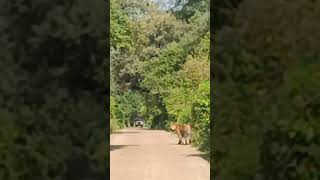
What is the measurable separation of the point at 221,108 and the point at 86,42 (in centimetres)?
106

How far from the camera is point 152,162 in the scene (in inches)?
672

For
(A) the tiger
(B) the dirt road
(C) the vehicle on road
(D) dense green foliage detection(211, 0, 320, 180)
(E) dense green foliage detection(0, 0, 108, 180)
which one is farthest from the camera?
(C) the vehicle on road

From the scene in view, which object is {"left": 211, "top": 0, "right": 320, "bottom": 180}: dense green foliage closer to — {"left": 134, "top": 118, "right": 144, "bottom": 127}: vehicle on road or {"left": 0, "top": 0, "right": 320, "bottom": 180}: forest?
{"left": 0, "top": 0, "right": 320, "bottom": 180}: forest

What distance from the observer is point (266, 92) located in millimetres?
4145

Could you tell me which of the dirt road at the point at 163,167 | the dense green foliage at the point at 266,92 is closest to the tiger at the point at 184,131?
the dirt road at the point at 163,167

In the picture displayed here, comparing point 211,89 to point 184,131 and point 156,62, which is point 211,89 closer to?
point 184,131

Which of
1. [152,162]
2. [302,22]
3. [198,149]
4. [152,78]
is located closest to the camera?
[302,22]

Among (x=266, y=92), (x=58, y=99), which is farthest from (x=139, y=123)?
(x=266, y=92)

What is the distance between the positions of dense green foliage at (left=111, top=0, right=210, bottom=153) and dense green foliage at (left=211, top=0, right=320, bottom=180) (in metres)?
23.3

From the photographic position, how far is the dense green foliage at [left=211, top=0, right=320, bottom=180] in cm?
410

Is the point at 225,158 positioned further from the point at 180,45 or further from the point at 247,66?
the point at 180,45

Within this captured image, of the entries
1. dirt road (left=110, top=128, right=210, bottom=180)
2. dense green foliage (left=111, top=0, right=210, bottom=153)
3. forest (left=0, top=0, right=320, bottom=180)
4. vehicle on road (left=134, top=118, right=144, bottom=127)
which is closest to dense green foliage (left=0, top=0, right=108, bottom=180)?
forest (left=0, top=0, right=320, bottom=180)

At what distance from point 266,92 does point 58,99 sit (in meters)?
1.45

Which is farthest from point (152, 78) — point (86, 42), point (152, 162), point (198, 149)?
point (86, 42)
